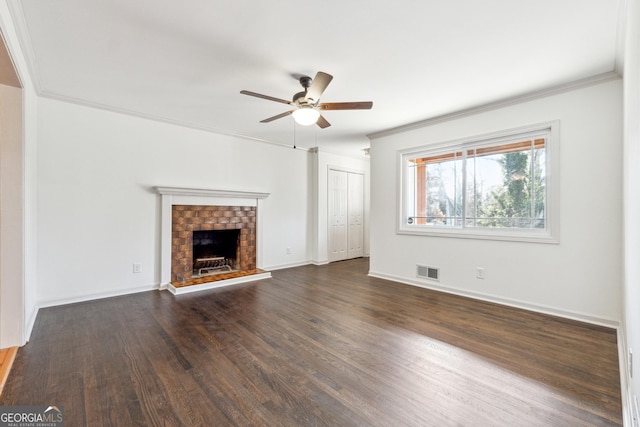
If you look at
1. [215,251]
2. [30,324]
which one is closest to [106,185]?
[30,324]

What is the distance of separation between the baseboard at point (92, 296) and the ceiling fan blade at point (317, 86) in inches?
139

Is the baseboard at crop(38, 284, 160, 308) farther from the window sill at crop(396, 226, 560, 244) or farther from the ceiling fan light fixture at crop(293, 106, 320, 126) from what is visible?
the window sill at crop(396, 226, 560, 244)

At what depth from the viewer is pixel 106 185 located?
3783mm

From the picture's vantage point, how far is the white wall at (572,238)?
280cm

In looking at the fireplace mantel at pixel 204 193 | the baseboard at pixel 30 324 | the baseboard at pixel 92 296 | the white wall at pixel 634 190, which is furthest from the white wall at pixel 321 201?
the white wall at pixel 634 190

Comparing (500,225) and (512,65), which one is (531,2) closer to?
(512,65)

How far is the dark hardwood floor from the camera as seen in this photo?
5.36 ft

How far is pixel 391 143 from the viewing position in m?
4.79

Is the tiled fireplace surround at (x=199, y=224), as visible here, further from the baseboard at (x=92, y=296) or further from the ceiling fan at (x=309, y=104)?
the ceiling fan at (x=309, y=104)

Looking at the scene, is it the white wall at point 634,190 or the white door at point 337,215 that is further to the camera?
the white door at point 337,215

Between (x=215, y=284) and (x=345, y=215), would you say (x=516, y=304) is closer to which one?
(x=345, y=215)

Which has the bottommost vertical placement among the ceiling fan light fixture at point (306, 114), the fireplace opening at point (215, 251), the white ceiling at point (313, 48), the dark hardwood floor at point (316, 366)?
the dark hardwood floor at point (316, 366)

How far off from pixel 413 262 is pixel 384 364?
2541mm

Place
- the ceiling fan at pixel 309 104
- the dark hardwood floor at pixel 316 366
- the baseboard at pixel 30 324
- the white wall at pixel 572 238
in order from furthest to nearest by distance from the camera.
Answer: the white wall at pixel 572 238 < the ceiling fan at pixel 309 104 < the baseboard at pixel 30 324 < the dark hardwood floor at pixel 316 366
